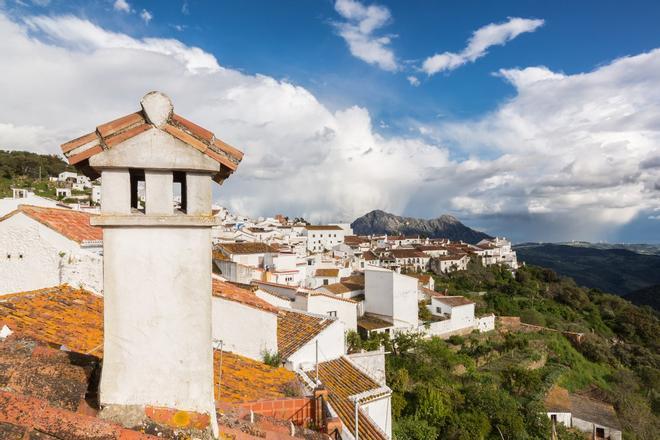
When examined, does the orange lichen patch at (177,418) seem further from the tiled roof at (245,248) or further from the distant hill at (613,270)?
the distant hill at (613,270)

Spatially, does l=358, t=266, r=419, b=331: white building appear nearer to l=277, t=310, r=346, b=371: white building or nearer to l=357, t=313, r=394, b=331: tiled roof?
l=357, t=313, r=394, b=331: tiled roof

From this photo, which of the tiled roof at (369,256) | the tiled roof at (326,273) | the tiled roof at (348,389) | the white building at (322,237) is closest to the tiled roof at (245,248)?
the tiled roof at (326,273)

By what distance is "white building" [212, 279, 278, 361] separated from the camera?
423 inches

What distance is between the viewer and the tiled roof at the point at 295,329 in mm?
12242

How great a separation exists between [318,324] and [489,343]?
1303 inches

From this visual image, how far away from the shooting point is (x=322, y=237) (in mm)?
87312

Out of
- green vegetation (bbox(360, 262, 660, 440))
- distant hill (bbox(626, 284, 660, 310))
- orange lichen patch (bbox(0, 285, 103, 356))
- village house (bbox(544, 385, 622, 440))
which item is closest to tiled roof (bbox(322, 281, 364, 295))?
green vegetation (bbox(360, 262, 660, 440))

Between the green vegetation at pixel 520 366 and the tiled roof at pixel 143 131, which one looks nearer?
the tiled roof at pixel 143 131

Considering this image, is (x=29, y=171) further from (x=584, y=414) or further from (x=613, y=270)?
(x=613, y=270)

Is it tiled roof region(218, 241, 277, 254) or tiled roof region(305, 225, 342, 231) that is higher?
tiled roof region(305, 225, 342, 231)

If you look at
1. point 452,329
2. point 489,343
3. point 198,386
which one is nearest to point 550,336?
point 489,343

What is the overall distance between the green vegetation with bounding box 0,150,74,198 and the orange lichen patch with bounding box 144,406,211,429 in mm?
75358

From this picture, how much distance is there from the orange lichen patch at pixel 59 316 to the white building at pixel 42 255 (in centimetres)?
47

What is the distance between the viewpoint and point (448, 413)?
22.2 metres
